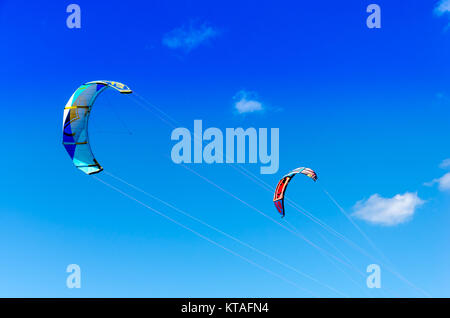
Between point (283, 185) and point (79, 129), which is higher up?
point (79, 129)

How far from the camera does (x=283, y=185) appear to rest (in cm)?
2391

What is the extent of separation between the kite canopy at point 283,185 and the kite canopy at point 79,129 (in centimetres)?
750

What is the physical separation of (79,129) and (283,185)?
870 cm

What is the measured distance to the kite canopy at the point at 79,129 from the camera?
67.8 feet

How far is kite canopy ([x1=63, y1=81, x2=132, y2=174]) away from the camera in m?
20.7

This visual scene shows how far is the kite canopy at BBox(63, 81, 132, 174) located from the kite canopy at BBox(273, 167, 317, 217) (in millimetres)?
7504
